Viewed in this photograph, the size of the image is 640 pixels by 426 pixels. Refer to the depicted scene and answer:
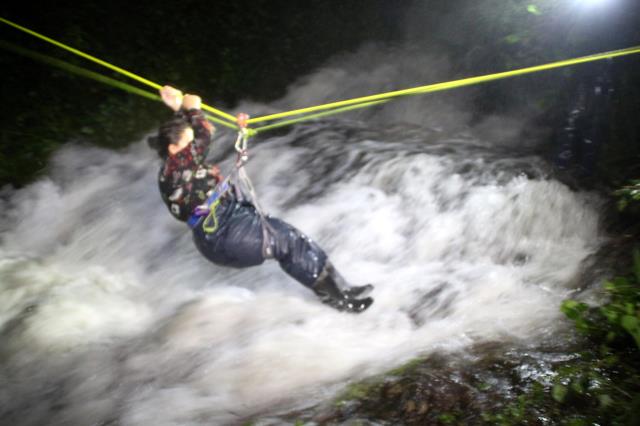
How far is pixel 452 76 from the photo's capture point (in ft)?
27.3

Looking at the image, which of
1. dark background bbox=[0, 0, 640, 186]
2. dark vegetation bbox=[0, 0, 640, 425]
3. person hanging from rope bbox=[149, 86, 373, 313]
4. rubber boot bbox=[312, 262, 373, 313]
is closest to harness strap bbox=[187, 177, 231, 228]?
person hanging from rope bbox=[149, 86, 373, 313]

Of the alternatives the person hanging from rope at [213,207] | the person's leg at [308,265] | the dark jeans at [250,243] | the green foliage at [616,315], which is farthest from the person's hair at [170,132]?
the green foliage at [616,315]

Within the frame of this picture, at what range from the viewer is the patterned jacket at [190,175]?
3.09 m

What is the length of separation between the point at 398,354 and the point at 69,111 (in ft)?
19.0

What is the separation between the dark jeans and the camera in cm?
321

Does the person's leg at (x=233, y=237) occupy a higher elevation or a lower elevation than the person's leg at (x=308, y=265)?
higher

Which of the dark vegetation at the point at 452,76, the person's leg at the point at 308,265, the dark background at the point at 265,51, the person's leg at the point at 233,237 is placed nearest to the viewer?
the dark vegetation at the point at 452,76

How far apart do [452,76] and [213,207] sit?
6656mm

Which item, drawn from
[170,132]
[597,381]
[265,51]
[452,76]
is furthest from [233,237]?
[452,76]

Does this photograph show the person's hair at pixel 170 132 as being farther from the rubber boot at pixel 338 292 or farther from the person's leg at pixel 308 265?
the rubber boot at pixel 338 292

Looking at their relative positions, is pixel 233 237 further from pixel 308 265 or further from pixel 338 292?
pixel 338 292

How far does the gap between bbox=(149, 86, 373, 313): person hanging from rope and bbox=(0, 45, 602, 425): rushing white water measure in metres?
0.63

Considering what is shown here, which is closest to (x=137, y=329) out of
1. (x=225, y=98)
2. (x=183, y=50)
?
(x=225, y=98)

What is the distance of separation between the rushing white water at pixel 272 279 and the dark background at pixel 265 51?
0.62 meters
